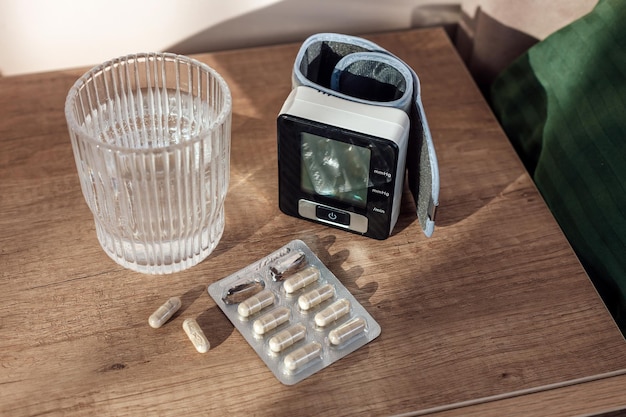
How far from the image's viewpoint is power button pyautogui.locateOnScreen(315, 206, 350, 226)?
88cm

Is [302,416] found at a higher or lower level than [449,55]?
lower

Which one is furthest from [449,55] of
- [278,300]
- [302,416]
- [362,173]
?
[302,416]

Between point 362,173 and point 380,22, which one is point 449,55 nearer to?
point 380,22

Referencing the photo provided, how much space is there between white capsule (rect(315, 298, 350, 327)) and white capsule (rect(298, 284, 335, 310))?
11 millimetres

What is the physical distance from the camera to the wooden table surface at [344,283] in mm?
758

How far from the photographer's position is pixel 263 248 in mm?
880

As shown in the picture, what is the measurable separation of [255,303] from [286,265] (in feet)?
0.19

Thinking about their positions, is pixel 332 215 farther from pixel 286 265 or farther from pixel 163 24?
pixel 163 24

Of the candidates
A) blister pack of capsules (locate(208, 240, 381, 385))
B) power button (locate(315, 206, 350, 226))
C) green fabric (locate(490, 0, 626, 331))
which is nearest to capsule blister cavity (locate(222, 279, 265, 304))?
blister pack of capsules (locate(208, 240, 381, 385))

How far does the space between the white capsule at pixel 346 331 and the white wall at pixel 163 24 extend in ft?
1.68

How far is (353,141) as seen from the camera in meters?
0.80

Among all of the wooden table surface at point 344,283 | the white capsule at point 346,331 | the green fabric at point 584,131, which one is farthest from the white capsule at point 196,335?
the green fabric at point 584,131

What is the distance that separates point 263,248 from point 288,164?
3.7 inches

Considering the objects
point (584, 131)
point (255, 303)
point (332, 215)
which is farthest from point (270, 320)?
point (584, 131)
